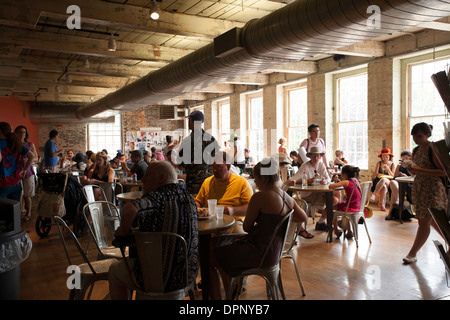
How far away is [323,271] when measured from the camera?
165 inches

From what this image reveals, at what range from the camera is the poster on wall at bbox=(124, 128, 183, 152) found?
17.7 m

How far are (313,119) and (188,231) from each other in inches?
346

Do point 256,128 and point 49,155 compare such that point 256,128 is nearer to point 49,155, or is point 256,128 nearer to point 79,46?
point 49,155

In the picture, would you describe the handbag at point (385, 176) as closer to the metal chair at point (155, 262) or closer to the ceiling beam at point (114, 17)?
the ceiling beam at point (114, 17)

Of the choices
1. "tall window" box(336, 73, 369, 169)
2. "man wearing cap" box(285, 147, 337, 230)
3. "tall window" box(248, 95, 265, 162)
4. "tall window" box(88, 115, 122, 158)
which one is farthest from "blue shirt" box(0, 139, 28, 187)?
"tall window" box(88, 115, 122, 158)

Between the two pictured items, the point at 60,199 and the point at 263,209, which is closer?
the point at 263,209

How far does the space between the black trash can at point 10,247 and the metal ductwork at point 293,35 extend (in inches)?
123

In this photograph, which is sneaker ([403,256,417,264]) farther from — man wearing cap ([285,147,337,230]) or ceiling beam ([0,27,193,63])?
ceiling beam ([0,27,193,63])

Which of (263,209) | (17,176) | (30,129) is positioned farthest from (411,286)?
(30,129)

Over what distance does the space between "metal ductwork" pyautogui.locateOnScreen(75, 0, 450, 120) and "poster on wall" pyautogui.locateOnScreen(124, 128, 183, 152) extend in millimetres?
10675

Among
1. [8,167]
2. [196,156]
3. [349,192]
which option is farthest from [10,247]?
[349,192]

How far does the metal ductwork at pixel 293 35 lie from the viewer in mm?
3316

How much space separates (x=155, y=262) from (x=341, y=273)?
100 inches
